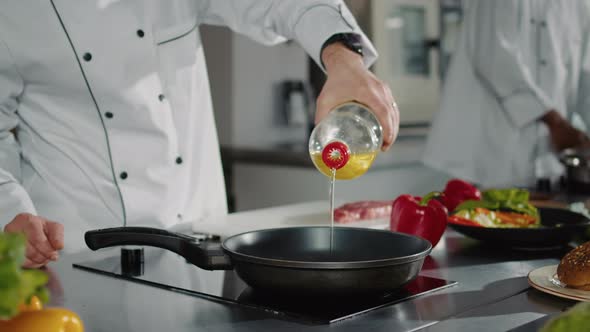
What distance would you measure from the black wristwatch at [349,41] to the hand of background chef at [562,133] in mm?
1646

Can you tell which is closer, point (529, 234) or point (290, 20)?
point (529, 234)

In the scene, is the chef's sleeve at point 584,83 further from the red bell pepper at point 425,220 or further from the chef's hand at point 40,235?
the chef's hand at point 40,235

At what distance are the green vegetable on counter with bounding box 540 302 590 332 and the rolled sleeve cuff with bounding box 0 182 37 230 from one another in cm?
98

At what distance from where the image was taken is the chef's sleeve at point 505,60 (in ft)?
10.7

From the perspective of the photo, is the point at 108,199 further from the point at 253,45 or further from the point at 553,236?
the point at 253,45

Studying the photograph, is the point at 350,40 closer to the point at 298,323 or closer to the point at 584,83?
the point at 298,323

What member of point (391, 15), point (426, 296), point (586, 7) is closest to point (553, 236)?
point (426, 296)

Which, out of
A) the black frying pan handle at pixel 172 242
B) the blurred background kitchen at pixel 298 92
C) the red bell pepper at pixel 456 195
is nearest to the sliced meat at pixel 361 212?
the red bell pepper at pixel 456 195

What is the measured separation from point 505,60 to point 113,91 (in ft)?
7.18

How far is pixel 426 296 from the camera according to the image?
1.01 m

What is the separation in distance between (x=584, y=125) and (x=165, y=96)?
2.61 meters

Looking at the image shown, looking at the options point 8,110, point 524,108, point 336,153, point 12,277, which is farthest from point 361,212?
point 524,108

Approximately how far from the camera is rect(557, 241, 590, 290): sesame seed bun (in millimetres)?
1002

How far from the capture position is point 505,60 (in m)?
3.32
